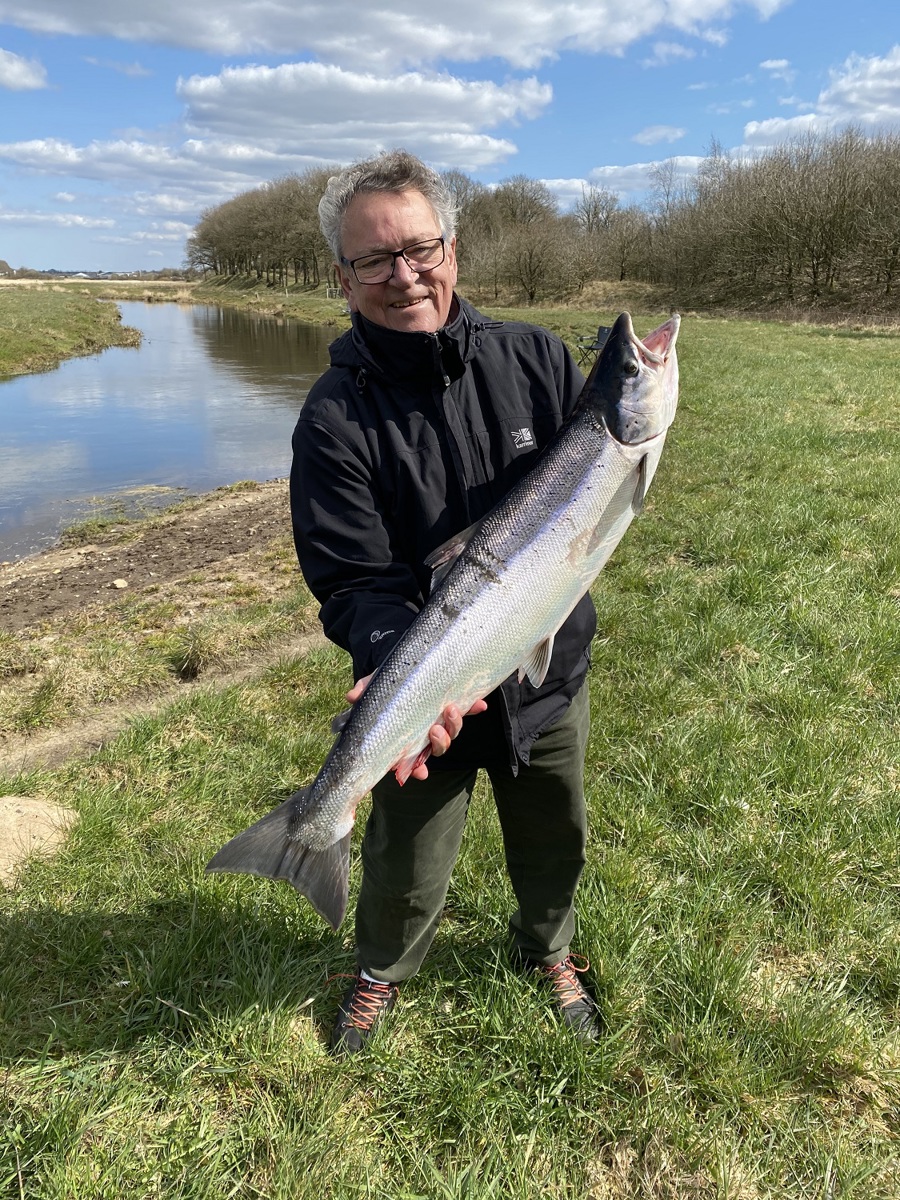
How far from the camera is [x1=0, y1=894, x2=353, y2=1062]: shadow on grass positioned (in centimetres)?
297

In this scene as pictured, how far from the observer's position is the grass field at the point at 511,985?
252 centimetres

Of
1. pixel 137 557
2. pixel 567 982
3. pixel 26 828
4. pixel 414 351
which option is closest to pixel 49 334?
pixel 137 557

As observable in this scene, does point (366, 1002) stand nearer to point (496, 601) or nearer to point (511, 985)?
point (511, 985)

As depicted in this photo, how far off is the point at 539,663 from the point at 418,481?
0.79 m

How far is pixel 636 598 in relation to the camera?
6.71 m

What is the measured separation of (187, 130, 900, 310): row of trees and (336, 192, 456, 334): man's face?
51.7 meters

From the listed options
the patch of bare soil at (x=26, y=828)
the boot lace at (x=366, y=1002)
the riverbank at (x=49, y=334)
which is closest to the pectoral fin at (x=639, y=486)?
the boot lace at (x=366, y=1002)

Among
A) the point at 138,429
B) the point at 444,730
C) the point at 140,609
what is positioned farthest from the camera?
the point at 138,429

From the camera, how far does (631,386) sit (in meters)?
2.48

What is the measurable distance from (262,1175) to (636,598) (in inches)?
206

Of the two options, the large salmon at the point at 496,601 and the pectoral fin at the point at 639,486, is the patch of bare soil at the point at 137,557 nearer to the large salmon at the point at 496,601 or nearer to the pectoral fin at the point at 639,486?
the large salmon at the point at 496,601

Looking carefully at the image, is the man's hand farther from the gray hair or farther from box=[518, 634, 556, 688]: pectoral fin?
the gray hair

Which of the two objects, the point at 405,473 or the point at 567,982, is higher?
the point at 405,473

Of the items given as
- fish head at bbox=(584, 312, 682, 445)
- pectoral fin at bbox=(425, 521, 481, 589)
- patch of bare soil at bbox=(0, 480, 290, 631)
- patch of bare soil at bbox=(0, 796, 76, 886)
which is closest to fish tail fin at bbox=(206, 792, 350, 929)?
pectoral fin at bbox=(425, 521, 481, 589)
